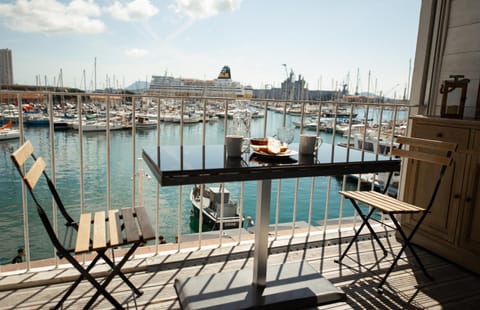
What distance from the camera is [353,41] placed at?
18.8 m

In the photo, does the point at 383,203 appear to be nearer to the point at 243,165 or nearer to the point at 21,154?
the point at 243,165

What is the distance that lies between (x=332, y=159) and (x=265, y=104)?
112 centimetres

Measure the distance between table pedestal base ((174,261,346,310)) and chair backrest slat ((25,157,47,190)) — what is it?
0.98 m

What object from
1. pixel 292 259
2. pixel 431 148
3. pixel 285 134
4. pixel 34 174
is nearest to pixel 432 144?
pixel 431 148

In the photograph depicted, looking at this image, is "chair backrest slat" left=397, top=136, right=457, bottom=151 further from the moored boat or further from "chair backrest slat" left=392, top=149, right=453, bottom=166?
the moored boat

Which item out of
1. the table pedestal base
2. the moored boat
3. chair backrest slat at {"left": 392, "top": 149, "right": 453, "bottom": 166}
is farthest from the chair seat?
Result: the moored boat

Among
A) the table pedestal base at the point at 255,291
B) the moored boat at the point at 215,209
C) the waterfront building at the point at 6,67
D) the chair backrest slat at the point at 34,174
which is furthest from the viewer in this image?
the moored boat at the point at 215,209

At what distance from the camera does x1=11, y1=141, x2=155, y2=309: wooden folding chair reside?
1.44 meters

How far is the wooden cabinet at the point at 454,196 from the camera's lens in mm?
2350

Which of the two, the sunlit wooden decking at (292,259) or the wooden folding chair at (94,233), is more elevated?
the wooden folding chair at (94,233)

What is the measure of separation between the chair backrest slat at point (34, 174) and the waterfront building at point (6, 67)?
5.68 metres

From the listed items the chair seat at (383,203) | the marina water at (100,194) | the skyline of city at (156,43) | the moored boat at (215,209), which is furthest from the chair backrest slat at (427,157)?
the skyline of city at (156,43)

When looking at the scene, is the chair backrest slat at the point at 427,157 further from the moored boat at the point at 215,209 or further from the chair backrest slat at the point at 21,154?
the moored boat at the point at 215,209

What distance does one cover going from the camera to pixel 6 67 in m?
7.40
